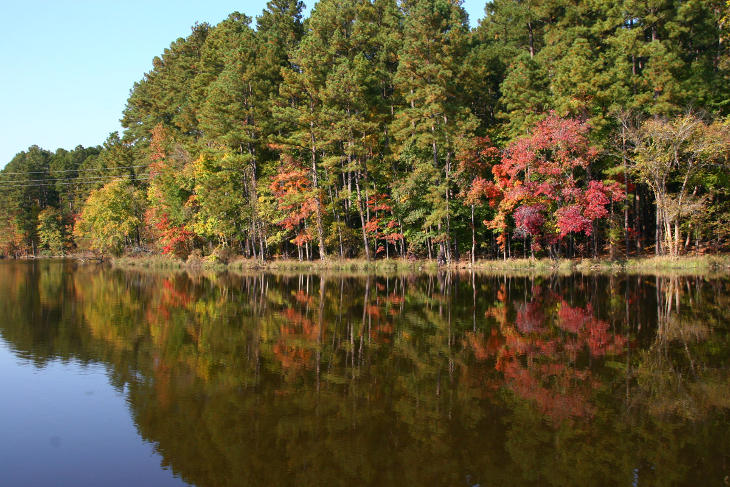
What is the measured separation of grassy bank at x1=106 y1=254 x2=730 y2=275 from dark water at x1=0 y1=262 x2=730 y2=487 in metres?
13.5

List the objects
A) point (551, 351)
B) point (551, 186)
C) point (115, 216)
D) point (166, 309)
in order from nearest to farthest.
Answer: point (551, 351), point (166, 309), point (551, 186), point (115, 216)

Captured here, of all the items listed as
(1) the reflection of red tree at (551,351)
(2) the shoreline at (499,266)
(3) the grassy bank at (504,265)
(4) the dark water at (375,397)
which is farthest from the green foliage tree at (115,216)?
(1) the reflection of red tree at (551,351)

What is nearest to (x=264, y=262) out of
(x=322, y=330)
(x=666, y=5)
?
(x=322, y=330)

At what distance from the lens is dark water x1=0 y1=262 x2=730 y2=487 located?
6.52 m

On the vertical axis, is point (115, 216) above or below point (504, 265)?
above

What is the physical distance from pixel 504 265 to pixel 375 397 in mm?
28522

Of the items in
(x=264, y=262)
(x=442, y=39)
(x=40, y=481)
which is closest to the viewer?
(x=40, y=481)

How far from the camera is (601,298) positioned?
20391 mm

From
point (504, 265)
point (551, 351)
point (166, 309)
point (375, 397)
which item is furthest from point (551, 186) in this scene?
point (375, 397)

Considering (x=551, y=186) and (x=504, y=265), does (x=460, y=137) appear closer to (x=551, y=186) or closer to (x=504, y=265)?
(x=551, y=186)

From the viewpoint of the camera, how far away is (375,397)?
9.00 metres

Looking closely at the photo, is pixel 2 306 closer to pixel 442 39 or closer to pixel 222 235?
pixel 222 235

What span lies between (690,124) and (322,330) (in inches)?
1081

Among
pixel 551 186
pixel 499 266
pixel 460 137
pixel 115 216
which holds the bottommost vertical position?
pixel 499 266
